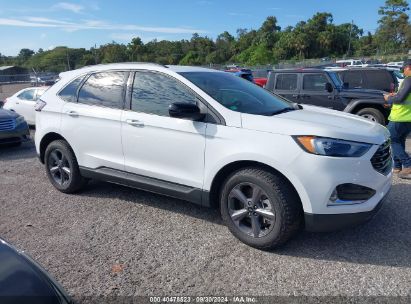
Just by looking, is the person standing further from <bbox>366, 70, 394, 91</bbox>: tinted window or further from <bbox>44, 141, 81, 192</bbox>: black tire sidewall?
<bbox>366, 70, 394, 91</bbox>: tinted window

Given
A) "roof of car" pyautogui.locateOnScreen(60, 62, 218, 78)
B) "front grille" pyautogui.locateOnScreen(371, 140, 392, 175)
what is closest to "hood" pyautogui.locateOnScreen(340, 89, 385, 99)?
"roof of car" pyautogui.locateOnScreen(60, 62, 218, 78)

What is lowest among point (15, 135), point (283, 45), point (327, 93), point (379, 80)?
point (15, 135)

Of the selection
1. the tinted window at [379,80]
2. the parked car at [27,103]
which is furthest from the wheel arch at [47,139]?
the tinted window at [379,80]

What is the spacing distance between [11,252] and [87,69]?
3.44 metres

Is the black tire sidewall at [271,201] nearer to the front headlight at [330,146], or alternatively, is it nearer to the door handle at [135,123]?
the front headlight at [330,146]

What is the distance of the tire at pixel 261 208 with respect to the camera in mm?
3350

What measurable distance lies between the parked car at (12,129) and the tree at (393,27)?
78199 millimetres

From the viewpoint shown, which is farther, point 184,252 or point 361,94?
point 361,94

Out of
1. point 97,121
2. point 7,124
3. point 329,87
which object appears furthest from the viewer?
point 329,87

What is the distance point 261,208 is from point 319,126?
93cm

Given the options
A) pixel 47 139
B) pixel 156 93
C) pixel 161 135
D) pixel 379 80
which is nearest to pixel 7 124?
pixel 47 139

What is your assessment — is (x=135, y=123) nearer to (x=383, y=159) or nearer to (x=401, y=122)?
(x=383, y=159)

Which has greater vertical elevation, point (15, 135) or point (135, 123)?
point (135, 123)

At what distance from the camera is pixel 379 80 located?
35.3ft
